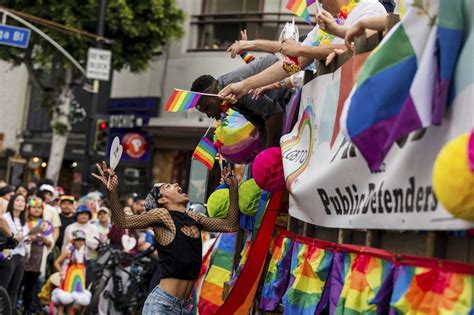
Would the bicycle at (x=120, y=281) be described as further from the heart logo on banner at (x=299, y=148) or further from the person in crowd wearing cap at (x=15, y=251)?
the heart logo on banner at (x=299, y=148)

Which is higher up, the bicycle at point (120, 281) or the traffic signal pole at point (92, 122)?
the traffic signal pole at point (92, 122)

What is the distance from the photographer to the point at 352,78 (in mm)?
4691

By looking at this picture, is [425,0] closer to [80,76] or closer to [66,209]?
[66,209]

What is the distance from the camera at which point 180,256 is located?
713 centimetres

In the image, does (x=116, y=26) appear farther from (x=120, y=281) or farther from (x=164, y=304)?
(x=164, y=304)

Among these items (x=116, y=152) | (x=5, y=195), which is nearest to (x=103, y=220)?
(x=5, y=195)

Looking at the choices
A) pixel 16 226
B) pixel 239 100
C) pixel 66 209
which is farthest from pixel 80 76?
pixel 239 100

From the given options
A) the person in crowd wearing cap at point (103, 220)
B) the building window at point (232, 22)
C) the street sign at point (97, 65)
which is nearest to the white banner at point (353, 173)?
the person in crowd wearing cap at point (103, 220)

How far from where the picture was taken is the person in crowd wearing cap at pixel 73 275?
1319 cm

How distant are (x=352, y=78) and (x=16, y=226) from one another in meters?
8.63

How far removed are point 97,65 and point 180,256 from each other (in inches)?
663

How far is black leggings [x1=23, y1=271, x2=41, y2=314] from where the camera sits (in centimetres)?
1390

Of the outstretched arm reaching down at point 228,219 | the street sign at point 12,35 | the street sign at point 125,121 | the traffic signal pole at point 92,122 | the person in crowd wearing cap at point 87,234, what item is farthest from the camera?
the street sign at point 125,121

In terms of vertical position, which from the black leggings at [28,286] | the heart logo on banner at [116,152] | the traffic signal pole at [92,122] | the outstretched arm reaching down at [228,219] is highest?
the traffic signal pole at [92,122]
